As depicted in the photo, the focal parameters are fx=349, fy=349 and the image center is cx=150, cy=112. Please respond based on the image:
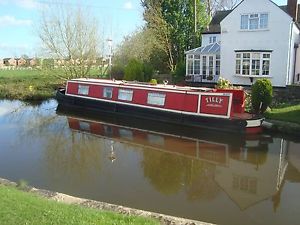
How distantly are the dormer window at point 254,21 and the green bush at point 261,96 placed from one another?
5417mm

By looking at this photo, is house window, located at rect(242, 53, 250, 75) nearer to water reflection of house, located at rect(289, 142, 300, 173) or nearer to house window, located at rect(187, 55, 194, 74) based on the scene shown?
house window, located at rect(187, 55, 194, 74)

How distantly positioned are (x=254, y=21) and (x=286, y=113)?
21.9 feet

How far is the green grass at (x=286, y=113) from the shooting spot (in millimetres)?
12762

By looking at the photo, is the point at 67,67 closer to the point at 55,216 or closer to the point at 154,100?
the point at 154,100

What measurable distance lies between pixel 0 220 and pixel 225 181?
5.44m

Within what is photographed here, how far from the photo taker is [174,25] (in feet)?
88.8

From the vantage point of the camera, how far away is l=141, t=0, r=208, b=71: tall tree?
2652 centimetres

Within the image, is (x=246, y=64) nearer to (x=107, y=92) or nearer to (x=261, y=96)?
(x=261, y=96)

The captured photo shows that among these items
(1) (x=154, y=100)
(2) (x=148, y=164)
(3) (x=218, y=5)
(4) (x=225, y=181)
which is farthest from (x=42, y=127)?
(3) (x=218, y=5)

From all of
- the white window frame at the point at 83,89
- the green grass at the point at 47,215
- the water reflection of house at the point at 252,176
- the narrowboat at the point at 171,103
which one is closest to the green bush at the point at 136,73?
the narrowboat at the point at 171,103

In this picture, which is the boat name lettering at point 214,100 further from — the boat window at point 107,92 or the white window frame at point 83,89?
the white window frame at point 83,89

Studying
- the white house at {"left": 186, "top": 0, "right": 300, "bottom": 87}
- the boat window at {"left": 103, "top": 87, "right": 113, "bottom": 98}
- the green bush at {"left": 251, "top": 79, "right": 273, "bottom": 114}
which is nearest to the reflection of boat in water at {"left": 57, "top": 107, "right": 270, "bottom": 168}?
the boat window at {"left": 103, "top": 87, "right": 113, "bottom": 98}

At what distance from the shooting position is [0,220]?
415 centimetres

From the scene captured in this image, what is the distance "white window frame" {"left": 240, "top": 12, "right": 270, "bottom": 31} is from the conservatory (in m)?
2.49
